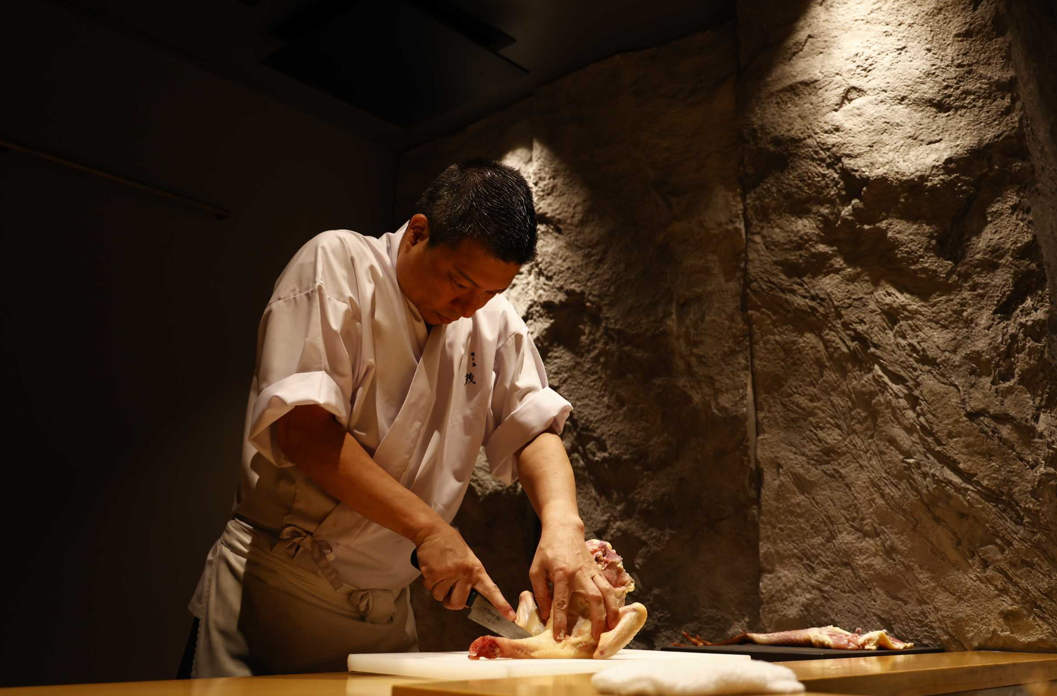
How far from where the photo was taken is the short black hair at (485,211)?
1700 mm

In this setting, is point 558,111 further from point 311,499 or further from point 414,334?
point 311,499

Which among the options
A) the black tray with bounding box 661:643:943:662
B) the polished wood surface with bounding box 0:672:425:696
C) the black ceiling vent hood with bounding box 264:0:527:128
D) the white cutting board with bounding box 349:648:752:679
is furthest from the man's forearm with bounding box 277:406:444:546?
the black ceiling vent hood with bounding box 264:0:527:128

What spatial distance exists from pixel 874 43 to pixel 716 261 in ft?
2.57

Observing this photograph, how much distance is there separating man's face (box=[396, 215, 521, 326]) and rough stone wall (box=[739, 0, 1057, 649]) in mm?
1116

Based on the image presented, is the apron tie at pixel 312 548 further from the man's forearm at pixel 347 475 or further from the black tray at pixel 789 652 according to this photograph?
the black tray at pixel 789 652

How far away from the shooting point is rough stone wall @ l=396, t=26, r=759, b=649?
258 centimetres

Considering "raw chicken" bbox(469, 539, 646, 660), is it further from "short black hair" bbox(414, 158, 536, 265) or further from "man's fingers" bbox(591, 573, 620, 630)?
"short black hair" bbox(414, 158, 536, 265)

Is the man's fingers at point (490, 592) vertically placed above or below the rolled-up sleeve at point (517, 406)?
below

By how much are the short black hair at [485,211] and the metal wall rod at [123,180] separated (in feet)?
5.90

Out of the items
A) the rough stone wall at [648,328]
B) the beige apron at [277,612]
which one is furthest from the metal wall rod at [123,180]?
the beige apron at [277,612]

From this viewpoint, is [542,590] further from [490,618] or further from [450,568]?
[450,568]

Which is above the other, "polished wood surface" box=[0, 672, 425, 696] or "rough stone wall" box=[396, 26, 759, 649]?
"rough stone wall" box=[396, 26, 759, 649]

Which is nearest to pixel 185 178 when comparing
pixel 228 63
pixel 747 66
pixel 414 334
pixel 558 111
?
pixel 228 63

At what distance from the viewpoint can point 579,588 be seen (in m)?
1.58
